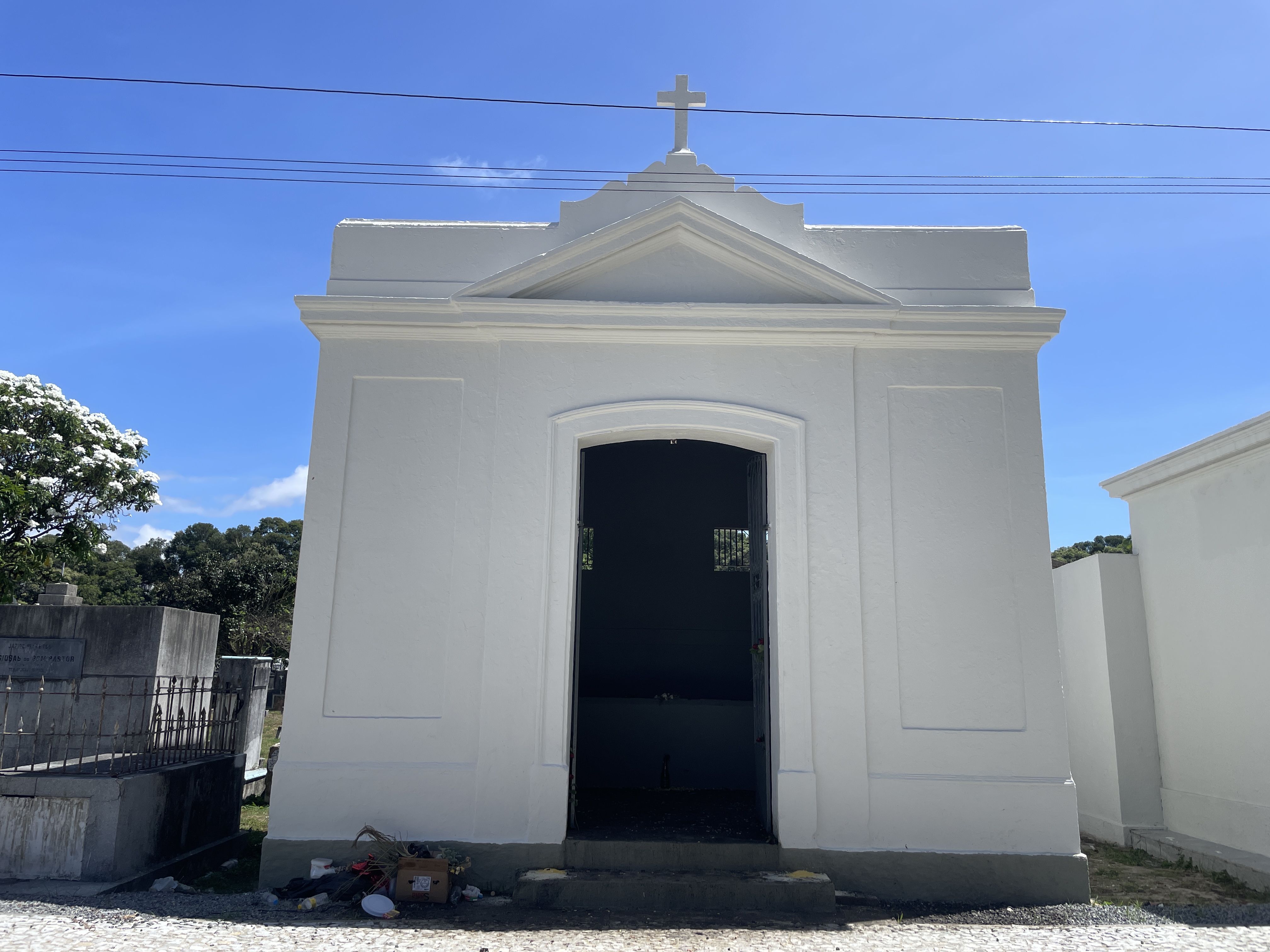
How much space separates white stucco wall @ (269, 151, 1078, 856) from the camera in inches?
264

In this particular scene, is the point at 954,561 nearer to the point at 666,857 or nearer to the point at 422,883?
the point at 666,857

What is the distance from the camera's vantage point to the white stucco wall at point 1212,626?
7945mm

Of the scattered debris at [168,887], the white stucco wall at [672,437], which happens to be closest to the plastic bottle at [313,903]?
the white stucco wall at [672,437]

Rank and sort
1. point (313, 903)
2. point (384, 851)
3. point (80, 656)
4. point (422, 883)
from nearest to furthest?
point (313, 903) → point (422, 883) → point (384, 851) → point (80, 656)

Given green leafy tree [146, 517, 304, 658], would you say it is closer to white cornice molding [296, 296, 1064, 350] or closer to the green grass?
the green grass

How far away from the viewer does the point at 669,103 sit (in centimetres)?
820

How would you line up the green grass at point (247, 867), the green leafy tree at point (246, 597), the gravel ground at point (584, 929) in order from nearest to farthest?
1. the gravel ground at point (584, 929)
2. the green grass at point (247, 867)
3. the green leafy tree at point (246, 597)

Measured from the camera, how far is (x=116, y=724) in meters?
7.30

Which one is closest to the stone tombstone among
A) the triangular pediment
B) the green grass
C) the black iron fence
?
the black iron fence

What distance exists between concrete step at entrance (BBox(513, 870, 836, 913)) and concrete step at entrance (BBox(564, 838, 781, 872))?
38 centimetres

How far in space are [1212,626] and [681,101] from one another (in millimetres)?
6850

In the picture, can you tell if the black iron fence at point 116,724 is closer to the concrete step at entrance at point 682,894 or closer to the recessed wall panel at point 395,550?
the recessed wall panel at point 395,550

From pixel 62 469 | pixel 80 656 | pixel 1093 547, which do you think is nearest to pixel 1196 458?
pixel 80 656

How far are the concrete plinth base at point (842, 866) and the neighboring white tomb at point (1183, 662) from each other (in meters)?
2.27
